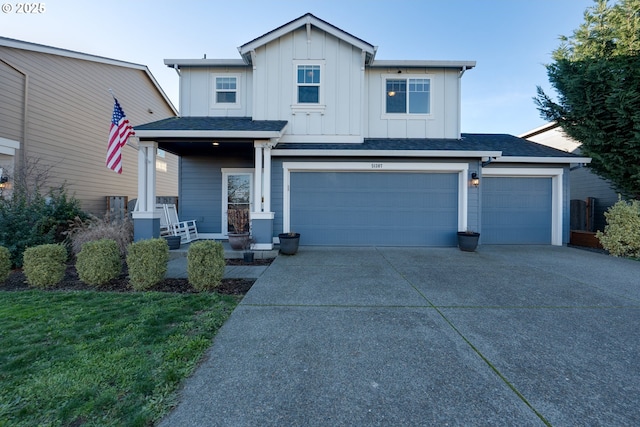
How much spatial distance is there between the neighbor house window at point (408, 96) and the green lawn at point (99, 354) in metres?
7.65

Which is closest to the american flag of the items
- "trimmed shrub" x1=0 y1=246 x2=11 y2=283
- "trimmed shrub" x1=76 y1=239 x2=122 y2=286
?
"trimmed shrub" x1=0 y1=246 x2=11 y2=283

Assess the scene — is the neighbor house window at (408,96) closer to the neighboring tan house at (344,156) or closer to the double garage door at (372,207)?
the neighboring tan house at (344,156)

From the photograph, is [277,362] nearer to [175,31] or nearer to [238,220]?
[238,220]

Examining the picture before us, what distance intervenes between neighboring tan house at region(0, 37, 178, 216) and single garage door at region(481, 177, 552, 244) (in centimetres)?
993

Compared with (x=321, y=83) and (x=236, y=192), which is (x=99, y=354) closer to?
(x=236, y=192)

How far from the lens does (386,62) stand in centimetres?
852

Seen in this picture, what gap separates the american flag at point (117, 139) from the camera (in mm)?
6602

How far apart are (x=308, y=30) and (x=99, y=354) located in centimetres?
889

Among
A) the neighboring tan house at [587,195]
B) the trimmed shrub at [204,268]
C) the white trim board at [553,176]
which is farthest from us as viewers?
the neighboring tan house at [587,195]

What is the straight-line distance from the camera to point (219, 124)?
775 centimetres

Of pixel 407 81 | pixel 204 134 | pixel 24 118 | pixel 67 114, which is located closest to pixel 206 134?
pixel 204 134

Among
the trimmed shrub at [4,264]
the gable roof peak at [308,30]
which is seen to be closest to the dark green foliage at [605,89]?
the gable roof peak at [308,30]

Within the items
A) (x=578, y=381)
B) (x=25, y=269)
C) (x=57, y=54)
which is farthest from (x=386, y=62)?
(x=57, y=54)

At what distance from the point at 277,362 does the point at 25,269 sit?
5.07 m
